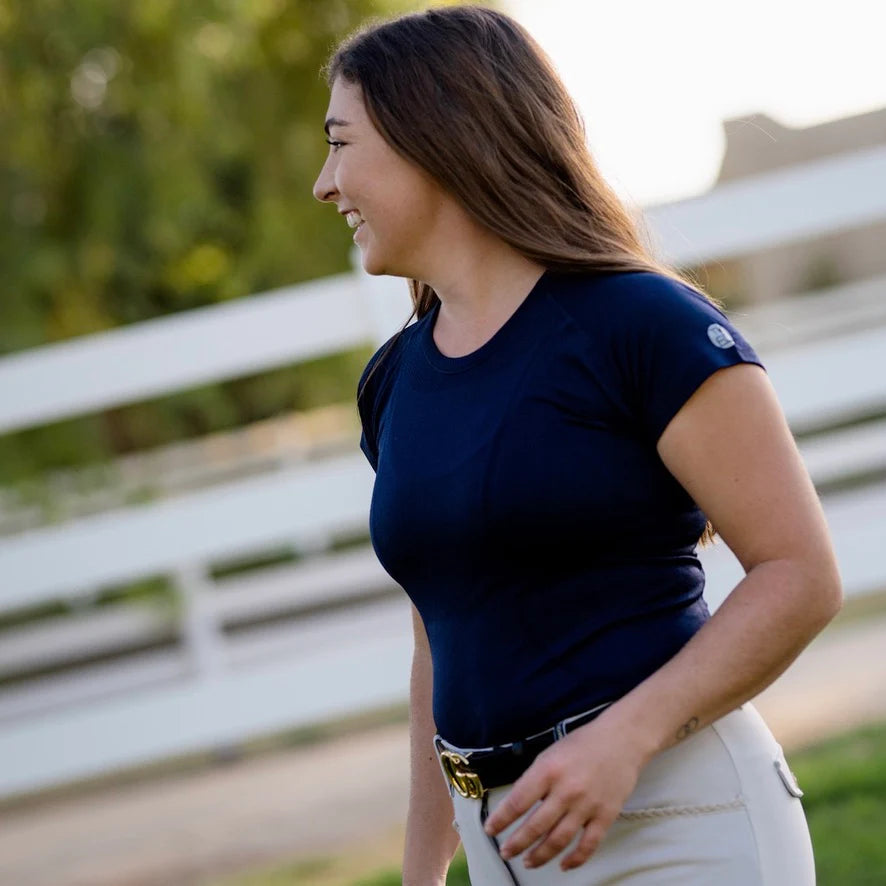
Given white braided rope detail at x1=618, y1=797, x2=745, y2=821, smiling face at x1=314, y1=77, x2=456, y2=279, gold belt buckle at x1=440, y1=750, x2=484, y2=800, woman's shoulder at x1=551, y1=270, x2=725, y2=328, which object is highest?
smiling face at x1=314, y1=77, x2=456, y2=279

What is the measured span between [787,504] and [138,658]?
5249mm

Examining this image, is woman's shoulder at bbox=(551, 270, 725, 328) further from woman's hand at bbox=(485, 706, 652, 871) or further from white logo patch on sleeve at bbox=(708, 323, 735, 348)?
woman's hand at bbox=(485, 706, 652, 871)

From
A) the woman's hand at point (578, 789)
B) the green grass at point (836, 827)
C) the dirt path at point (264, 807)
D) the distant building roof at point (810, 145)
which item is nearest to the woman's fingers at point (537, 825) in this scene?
the woman's hand at point (578, 789)

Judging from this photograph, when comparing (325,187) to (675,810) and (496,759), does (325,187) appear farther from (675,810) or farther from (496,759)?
(675,810)

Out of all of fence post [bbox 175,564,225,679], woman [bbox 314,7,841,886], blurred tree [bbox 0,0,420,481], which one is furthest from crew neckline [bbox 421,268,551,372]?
blurred tree [bbox 0,0,420,481]

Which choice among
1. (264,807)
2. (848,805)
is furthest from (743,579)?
(264,807)

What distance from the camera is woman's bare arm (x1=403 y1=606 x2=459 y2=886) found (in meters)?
1.88

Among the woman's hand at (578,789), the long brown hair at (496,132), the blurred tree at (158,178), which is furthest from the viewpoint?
the blurred tree at (158,178)

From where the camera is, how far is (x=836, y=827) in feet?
12.2

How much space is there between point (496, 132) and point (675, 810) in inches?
29.0

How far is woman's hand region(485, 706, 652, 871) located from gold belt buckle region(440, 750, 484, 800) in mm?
170

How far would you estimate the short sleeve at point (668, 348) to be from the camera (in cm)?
144

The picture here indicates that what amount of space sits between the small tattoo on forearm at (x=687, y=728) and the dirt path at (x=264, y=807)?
3.32m

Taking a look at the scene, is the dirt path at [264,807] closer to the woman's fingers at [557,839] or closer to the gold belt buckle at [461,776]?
the gold belt buckle at [461,776]
